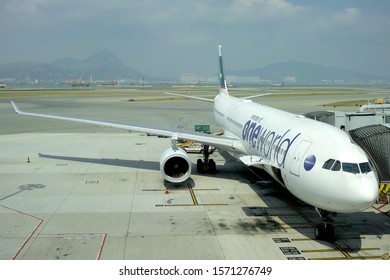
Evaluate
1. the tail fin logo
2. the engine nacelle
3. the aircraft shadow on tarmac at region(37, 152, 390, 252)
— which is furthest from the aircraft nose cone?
the tail fin logo

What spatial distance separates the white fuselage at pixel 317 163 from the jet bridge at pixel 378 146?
2.00m

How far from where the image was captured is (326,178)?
1202 centimetres

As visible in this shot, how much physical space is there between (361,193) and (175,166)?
1079cm

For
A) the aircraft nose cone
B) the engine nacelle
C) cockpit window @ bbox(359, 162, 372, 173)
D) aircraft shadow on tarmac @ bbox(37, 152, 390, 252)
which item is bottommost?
aircraft shadow on tarmac @ bbox(37, 152, 390, 252)

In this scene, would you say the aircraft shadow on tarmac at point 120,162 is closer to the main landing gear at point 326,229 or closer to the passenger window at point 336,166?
the main landing gear at point 326,229

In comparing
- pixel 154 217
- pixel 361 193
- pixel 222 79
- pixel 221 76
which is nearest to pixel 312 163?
pixel 361 193

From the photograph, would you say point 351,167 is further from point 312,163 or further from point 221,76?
point 221,76

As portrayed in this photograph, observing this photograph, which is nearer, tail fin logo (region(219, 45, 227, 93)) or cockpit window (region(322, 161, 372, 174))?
cockpit window (region(322, 161, 372, 174))

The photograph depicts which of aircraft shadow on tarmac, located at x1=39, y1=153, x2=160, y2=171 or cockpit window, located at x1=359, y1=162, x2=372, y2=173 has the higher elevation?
cockpit window, located at x1=359, y1=162, x2=372, y2=173

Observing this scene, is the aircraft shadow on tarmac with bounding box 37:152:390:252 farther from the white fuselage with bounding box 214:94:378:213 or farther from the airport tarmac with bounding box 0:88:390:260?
the white fuselage with bounding box 214:94:378:213

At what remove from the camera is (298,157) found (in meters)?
13.5

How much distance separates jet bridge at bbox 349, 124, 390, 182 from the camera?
14.4m

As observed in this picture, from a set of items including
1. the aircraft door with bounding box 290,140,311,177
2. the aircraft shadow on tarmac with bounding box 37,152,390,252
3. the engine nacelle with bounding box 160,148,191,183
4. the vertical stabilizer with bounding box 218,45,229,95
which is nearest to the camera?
the aircraft door with bounding box 290,140,311,177

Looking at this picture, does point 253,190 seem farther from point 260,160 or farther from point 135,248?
point 135,248
